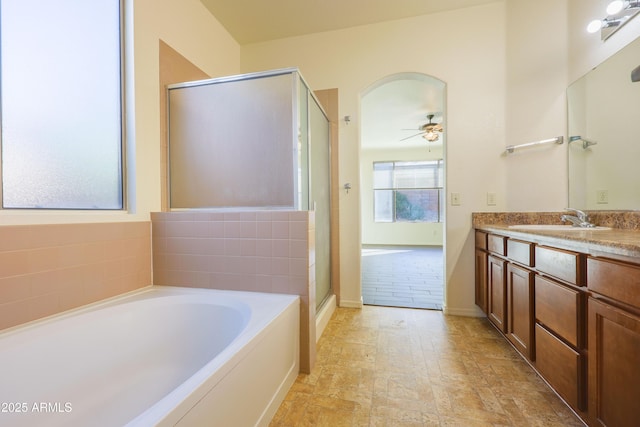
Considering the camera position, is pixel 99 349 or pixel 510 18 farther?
pixel 510 18

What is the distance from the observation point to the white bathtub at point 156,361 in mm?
811

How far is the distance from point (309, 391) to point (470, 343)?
121cm

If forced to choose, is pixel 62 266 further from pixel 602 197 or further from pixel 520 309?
pixel 602 197

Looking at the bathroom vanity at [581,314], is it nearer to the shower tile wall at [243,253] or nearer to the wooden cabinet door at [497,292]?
the wooden cabinet door at [497,292]

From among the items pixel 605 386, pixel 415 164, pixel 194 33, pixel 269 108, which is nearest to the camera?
pixel 605 386

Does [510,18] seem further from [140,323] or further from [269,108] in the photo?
[140,323]

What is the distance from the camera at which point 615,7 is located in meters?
1.52

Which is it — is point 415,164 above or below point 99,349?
above

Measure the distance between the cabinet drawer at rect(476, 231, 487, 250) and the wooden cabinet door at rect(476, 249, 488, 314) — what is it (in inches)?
1.8

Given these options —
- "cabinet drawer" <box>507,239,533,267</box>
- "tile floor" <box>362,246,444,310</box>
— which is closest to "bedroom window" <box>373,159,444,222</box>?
"tile floor" <box>362,246,444,310</box>

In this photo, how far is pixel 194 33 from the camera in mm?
2039

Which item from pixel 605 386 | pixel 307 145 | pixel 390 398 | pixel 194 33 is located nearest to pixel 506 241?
pixel 605 386

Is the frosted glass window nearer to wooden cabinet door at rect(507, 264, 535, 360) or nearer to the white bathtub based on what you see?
the white bathtub

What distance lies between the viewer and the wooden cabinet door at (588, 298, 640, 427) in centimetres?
82
